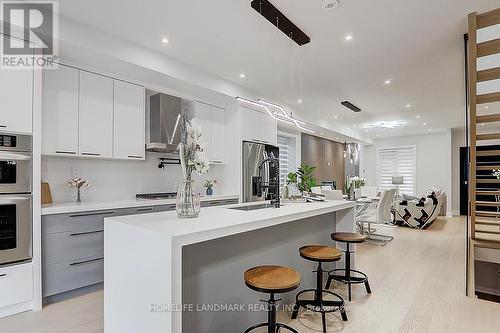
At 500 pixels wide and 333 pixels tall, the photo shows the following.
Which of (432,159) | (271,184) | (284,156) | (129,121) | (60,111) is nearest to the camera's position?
(271,184)

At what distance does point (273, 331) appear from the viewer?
1.76m

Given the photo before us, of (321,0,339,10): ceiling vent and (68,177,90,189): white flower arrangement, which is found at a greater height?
(321,0,339,10): ceiling vent

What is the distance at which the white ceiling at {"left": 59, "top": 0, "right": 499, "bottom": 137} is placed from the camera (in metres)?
2.58

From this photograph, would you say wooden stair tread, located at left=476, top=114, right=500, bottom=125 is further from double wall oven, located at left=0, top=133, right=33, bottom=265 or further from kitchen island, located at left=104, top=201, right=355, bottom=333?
double wall oven, located at left=0, top=133, right=33, bottom=265

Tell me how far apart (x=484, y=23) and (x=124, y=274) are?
3804 millimetres

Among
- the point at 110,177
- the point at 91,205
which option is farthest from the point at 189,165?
the point at 110,177

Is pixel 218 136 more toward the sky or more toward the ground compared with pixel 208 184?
more toward the sky

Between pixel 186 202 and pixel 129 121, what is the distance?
2362 millimetres

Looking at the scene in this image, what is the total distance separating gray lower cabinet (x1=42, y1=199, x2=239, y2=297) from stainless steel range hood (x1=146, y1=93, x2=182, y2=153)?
117 cm

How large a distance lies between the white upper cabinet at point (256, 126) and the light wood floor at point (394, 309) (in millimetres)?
2817

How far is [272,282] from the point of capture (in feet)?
5.47

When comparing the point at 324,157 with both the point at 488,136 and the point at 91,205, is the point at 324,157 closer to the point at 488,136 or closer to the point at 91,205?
the point at 488,136

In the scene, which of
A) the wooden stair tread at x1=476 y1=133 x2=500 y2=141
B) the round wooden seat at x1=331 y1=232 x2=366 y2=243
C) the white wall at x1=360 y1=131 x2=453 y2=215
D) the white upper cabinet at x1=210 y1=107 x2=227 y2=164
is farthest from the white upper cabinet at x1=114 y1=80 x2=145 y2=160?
the white wall at x1=360 y1=131 x2=453 y2=215

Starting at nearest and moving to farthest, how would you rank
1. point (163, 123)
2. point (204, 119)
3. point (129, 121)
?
point (129, 121), point (163, 123), point (204, 119)
